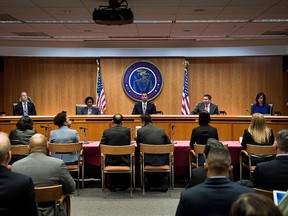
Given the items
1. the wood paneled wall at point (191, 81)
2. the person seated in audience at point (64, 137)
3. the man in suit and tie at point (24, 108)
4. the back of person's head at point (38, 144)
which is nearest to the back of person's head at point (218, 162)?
the back of person's head at point (38, 144)

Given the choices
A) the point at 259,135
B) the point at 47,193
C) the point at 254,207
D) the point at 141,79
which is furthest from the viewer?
the point at 141,79

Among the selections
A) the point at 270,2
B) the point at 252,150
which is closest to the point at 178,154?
the point at 252,150

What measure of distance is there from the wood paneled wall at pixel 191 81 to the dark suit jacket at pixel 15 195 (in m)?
9.38

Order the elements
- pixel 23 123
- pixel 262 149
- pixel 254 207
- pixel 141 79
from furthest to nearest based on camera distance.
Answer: pixel 141 79 < pixel 23 123 < pixel 262 149 < pixel 254 207

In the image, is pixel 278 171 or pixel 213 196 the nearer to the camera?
pixel 213 196

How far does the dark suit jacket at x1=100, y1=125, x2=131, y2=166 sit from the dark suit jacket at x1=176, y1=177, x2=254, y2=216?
4.12m

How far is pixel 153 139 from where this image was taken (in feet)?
21.3

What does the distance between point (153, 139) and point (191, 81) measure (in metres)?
5.94

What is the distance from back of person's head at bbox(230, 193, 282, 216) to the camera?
126 cm

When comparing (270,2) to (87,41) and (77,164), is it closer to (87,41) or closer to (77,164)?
(77,164)

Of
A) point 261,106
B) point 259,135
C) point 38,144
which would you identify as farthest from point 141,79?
point 38,144

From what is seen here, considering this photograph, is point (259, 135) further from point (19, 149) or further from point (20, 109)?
point (20, 109)

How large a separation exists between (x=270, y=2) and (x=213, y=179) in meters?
5.14

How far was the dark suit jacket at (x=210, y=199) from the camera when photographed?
2348 millimetres
